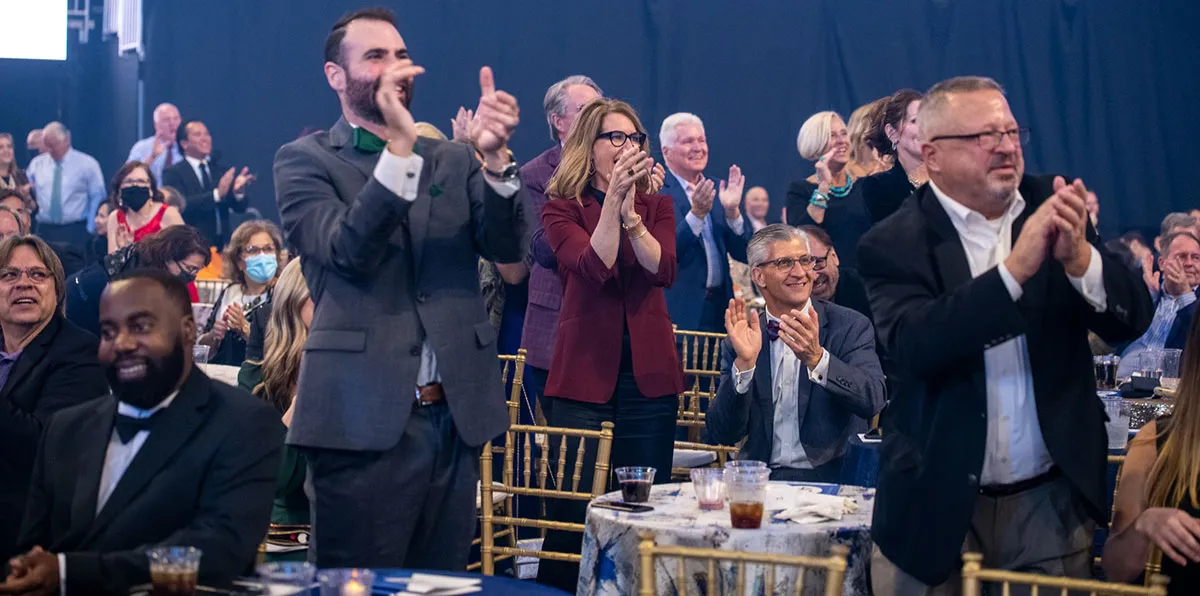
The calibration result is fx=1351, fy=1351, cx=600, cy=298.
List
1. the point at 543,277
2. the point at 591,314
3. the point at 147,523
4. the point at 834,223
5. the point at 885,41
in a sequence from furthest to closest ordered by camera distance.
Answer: the point at 885,41 → the point at 834,223 → the point at 543,277 → the point at 591,314 → the point at 147,523

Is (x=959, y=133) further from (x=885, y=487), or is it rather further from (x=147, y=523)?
(x=147, y=523)

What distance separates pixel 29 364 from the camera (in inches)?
129

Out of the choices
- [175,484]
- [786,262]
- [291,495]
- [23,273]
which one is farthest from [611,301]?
[175,484]

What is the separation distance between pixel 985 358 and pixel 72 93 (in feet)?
31.1

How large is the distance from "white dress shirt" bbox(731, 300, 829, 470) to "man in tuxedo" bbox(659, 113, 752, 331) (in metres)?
1.31

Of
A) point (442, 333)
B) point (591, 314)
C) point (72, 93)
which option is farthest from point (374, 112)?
point (72, 93)

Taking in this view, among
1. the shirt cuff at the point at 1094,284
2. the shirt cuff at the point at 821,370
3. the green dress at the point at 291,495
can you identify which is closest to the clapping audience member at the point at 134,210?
the green dress at the point at 291,495

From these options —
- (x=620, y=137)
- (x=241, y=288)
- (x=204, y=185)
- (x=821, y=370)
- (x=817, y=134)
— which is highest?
(x=204, y=185)

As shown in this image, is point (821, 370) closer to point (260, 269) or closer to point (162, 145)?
point (260, 269)

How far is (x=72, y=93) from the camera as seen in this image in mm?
10344

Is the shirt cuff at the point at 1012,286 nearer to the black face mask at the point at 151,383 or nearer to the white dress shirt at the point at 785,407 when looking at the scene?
the black face mask at the point at 151,383

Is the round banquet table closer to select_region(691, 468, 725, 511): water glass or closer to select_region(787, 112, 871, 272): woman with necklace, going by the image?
select_region(691, 468, 725, 511): water glass

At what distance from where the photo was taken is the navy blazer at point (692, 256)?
17.5ft

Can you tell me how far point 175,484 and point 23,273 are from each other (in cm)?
148
